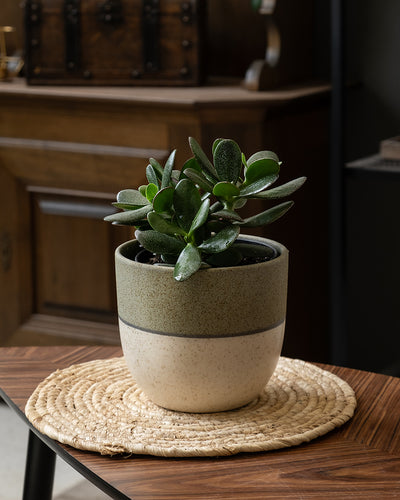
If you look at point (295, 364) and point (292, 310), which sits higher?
point (295, 364)

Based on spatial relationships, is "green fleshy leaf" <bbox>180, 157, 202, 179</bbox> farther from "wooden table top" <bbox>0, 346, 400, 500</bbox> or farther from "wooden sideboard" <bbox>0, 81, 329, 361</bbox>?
"wooden sideboard" <bbox>0, 81, 329, 361</bbox>

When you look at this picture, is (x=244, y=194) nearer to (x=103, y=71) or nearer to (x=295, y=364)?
(x=295, y=364)

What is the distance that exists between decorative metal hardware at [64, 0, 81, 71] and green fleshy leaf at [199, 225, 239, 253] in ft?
4.51

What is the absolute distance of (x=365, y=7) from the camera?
201 centimetres

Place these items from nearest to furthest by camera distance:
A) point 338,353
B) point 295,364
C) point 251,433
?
point 251,433, point 295,364, point 338,353

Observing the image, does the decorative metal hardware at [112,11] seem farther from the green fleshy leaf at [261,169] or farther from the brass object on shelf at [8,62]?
the green fleshy leaf at [261,169]

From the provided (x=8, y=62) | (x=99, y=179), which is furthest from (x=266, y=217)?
(x=8, y=62)

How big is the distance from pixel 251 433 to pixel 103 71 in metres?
1.41

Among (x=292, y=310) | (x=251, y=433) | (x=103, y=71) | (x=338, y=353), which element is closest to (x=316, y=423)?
(x=251, y=433)

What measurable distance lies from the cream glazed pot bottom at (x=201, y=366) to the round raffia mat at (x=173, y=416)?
19 millimetres

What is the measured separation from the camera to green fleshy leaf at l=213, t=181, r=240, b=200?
28.6 inches

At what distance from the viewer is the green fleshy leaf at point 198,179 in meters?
0.73

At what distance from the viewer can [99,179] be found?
6.32ft

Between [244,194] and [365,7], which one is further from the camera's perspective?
[365,7]
